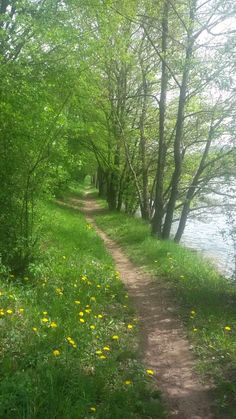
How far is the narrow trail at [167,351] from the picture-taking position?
15.9 feet

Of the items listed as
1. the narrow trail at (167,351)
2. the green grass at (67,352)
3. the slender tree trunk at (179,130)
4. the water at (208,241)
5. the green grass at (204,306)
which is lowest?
the water at (208,241)

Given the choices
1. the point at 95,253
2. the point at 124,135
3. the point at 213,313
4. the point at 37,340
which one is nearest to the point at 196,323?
the point at 213,313

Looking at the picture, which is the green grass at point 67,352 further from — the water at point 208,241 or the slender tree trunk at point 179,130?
the water at point 208,241

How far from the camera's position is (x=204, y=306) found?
7910 millimetres

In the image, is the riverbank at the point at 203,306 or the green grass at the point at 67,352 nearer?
the green grass at the point at 67,352

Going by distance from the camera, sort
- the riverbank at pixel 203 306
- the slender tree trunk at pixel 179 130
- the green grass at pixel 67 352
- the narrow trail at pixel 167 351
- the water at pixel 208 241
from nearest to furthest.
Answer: the green grass at pixel 67 352, the narrow trail at pixel 167 351, the riverbank at pixel 203 306, the slender tree trunk at pixel 179 130, the water at pixel 208 241

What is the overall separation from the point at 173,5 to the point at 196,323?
9.87 metres

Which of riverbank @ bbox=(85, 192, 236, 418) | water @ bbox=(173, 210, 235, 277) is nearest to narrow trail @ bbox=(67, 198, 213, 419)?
riverbank @ bbox=(85, 192, 236, 418)

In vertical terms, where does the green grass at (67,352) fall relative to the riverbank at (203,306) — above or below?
above

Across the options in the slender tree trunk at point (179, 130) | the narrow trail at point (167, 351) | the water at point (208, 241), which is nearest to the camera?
the narrow trail at point (167, 351)

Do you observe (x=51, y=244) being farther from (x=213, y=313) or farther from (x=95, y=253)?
(x=213, y=313)

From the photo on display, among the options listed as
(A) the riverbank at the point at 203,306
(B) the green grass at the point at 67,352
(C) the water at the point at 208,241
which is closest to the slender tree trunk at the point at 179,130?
(A) the riverbank at the point at 203,306

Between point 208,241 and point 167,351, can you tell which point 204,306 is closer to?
point 167,351

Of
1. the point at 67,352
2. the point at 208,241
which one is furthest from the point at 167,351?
the point at 208,241
